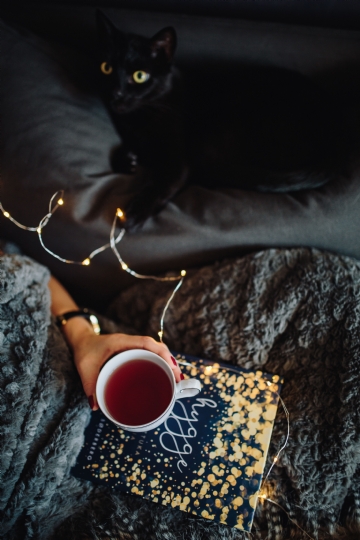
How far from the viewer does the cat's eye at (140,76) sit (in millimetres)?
865

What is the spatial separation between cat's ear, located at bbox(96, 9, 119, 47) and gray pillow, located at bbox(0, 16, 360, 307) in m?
0.14

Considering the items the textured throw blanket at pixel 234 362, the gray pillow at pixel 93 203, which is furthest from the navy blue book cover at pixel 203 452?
the gray pillow at pixel 93 203

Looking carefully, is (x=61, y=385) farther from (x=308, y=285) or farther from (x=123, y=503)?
(x=308, y=285)

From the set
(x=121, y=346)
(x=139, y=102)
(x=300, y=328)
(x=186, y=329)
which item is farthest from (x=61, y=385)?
(x=139, y=102)

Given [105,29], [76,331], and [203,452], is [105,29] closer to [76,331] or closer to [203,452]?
[76,331]

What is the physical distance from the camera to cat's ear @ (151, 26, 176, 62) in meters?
0.80

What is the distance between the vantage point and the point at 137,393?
1.95ft

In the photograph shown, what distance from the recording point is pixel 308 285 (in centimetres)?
71

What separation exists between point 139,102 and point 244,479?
90cm

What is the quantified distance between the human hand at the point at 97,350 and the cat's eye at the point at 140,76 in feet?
2.13

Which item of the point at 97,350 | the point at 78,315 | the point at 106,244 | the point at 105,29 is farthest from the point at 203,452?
the point at 105,29

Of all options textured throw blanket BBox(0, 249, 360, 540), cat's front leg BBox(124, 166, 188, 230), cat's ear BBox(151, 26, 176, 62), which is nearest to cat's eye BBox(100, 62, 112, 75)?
cat's ear BBox(151, 26, 176, 62)

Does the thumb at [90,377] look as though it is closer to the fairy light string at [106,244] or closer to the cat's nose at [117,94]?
the fairy light string at [106,244]

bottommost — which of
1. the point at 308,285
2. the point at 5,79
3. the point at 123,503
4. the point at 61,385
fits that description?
the point at 123,503
